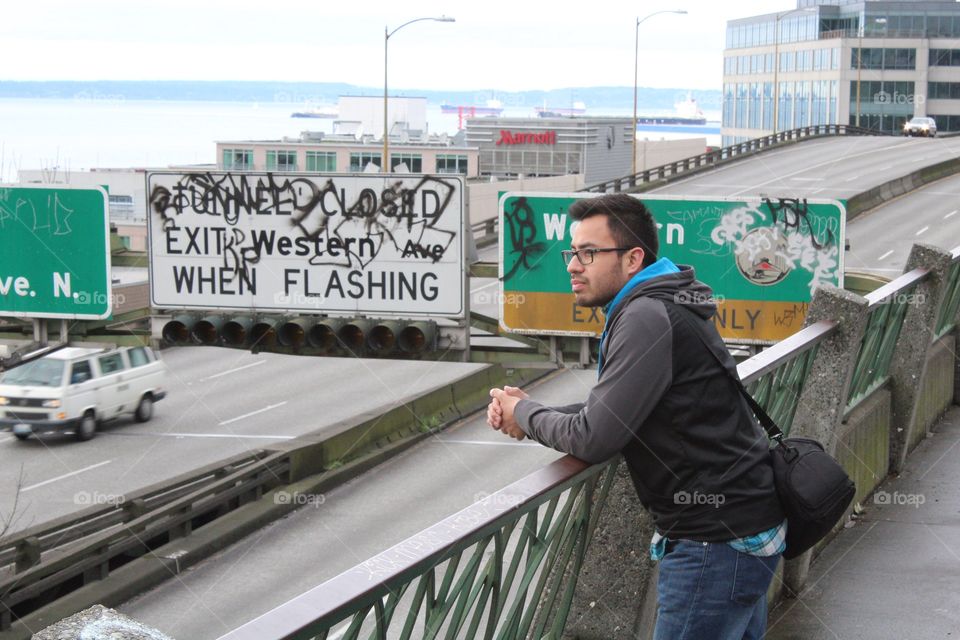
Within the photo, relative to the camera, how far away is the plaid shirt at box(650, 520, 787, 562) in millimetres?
3480

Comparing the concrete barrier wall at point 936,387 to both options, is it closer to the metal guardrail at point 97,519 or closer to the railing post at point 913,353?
the railing post at point 913,353

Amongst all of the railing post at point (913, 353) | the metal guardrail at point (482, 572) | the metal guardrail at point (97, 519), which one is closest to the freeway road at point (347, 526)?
the metal guardrail at point (97, 519)

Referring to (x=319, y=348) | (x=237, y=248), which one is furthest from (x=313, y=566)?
(x=237, y=248)

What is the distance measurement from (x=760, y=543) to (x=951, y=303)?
7.05 m

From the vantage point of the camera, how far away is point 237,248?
66.8 ft

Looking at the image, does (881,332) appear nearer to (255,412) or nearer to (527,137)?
(255,412)

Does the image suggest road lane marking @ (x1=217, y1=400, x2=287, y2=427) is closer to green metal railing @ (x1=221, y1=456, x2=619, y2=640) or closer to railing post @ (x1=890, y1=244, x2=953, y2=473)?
railing post @ (x1=890, y1=244, x2=953, y2=473)

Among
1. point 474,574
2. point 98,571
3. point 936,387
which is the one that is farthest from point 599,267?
point 98,571

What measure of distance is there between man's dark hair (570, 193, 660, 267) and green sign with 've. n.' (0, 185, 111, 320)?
695 inches

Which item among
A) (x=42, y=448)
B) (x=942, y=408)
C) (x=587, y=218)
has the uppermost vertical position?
(x=587, y=218)

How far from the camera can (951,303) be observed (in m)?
9.91

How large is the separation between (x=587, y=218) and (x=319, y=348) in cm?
1626

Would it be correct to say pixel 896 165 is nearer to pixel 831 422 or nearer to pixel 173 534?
pixel 173 534

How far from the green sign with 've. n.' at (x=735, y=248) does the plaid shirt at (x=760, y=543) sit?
15979 mm
